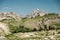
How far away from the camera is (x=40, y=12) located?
6034cm

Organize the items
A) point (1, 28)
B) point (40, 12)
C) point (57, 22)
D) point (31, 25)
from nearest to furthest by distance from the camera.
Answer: point (1, 28) → point (31, 25) → point (57, 22) → point (40, 12)

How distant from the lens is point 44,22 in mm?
25859

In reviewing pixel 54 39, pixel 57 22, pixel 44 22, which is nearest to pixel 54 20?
pixel 57 22

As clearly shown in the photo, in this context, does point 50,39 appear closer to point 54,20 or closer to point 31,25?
point 31,25

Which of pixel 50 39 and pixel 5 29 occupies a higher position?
pixel 5 29

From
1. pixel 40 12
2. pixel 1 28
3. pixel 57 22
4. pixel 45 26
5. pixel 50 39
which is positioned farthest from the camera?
pixel 40 12

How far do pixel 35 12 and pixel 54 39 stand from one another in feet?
161

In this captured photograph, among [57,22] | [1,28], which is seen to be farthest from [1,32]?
[57,22]

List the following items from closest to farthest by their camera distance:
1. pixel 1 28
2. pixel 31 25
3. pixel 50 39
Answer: pixel 1 28, pixel 50 39, pixel 31 25

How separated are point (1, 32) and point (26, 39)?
2.31 meters

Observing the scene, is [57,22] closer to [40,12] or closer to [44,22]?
[44,22]

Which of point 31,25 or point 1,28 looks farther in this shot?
point 31,25

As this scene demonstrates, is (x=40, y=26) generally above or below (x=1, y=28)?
below

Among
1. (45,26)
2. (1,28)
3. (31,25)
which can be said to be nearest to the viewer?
(1,28)
